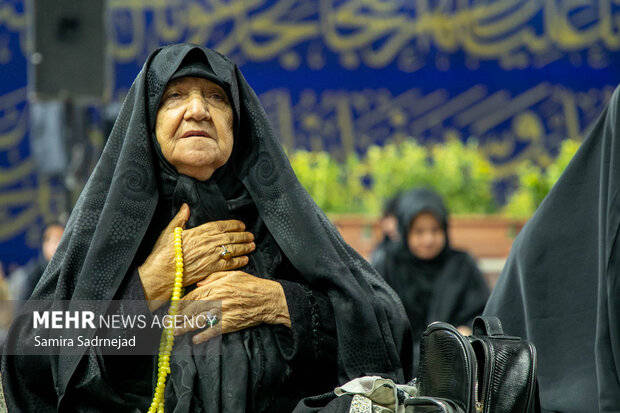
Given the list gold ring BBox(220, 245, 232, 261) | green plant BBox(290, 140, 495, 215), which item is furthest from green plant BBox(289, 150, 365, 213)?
gold ring BBox(220, 245, 232, 261)

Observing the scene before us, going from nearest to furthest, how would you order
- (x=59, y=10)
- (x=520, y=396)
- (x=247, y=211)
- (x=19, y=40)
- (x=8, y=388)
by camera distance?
1. (x=520, y=396)
2. (x=8, y=388)
3. (x=247, y=211)
4. (x=59, y=10)
5. (x=19, y=40)

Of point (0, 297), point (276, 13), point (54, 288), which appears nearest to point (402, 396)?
point (54, 288)

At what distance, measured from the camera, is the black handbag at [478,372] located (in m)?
2.17

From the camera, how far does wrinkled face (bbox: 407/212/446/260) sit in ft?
19.0

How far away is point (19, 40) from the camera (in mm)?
12297

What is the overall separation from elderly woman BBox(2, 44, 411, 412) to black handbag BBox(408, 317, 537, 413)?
379mm

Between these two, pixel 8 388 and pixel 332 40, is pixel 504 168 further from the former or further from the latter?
pixel 8 388

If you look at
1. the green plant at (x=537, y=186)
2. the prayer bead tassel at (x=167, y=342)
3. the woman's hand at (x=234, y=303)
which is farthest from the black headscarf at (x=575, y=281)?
the green plant at (x=537, y=186)

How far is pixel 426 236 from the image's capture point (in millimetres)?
5801

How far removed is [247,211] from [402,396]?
0.77 meters

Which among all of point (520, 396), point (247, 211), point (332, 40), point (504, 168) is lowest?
point (520, 396)

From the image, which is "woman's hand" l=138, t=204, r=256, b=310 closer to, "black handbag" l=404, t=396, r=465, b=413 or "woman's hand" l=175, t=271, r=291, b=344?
"woman's hand" l=175, t=271, r=291, b=344

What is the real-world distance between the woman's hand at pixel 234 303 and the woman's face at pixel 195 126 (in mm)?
324

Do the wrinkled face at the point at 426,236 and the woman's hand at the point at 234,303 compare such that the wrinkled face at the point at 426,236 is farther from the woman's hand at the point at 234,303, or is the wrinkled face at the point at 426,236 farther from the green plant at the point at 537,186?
the woman's hand at the point at 234,303
